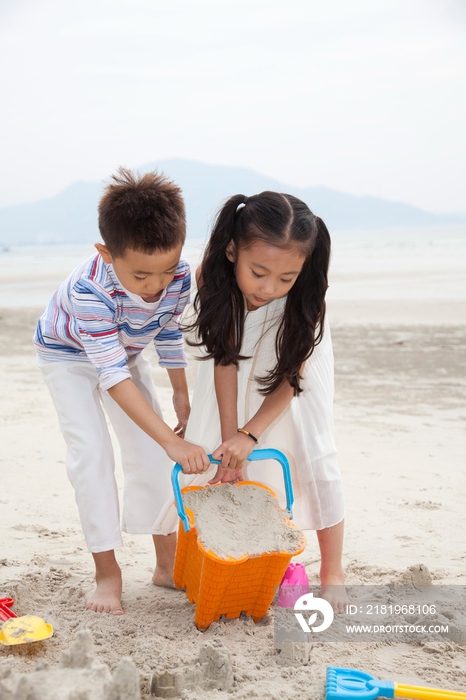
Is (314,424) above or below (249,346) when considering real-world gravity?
below

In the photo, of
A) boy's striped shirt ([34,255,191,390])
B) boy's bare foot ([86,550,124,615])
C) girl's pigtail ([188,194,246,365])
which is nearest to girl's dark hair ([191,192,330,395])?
girl's pigtail ([188,194,246,365])

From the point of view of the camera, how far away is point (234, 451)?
2115 mm

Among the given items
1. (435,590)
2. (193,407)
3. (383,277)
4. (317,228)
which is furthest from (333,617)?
(383,277)

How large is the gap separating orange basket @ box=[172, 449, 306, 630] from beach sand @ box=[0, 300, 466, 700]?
6 centimetres

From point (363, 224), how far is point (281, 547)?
313 ft

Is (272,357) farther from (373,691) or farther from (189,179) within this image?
(189,179)

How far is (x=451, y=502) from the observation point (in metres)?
3.04

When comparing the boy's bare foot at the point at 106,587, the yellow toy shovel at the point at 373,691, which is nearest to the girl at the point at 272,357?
the boy's bare foot at the point at 106,587

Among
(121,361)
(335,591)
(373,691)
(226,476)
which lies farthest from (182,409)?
(373,691)

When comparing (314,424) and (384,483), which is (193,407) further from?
(384,483)

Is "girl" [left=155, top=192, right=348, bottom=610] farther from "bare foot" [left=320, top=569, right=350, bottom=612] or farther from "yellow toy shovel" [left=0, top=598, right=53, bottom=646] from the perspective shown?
"yellow toy shovel" [left=0, top=598, right=53, bottom=646]

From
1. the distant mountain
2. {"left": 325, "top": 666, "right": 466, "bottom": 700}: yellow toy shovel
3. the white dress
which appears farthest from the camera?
the distant mountain

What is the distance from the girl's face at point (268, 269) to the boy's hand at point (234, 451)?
442 mm

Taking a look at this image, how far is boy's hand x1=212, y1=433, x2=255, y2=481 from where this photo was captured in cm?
212
